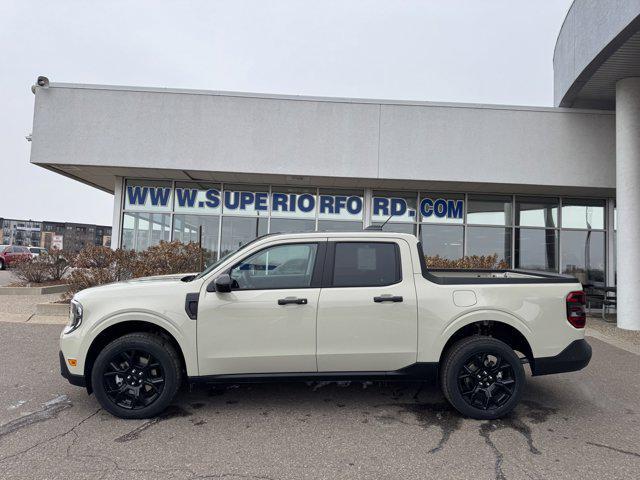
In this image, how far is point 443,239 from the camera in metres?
12.9

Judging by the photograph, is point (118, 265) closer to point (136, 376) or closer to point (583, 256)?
point (136, 376)

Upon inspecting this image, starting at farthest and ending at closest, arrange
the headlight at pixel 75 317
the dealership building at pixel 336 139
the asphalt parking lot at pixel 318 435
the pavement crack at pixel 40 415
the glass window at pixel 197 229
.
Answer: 1. the glass window at pixel 197 229
2. the dealership building at pixel 336 139
3. the headlight at pixel 75 317
4. the pavement crack at pixel 40 415
5. the asphalt parking lot at pixel 318 435

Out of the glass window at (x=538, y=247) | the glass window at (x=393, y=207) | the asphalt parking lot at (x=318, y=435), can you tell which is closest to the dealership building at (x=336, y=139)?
Result: the glass window at (x=393, y=207)

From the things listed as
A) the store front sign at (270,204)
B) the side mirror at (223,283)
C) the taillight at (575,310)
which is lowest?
the taillight at (575,310)

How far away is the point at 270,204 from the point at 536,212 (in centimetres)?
807

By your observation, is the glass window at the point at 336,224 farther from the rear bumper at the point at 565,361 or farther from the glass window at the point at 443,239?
the rear bumper at the point at 565,361

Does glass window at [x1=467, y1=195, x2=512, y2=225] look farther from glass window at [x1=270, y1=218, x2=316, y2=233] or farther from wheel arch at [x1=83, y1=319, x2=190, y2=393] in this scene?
wheel arch at [x1=83, y1=319, x2=190, y2=393]

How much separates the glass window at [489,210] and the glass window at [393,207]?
174 centimetres

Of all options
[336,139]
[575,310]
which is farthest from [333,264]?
[336,139]

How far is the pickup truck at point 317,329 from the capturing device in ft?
12.9

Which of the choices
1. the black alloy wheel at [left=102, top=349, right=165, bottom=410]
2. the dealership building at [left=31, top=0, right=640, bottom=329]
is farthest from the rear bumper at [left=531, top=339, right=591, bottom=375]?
the dealership building at [left=31, top=0, right=640, bottom=329]

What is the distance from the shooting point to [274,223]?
1273 centimetres

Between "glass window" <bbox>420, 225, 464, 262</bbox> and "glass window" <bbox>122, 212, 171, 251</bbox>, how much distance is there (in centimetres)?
768

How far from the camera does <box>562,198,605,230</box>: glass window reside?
42.5 ft
